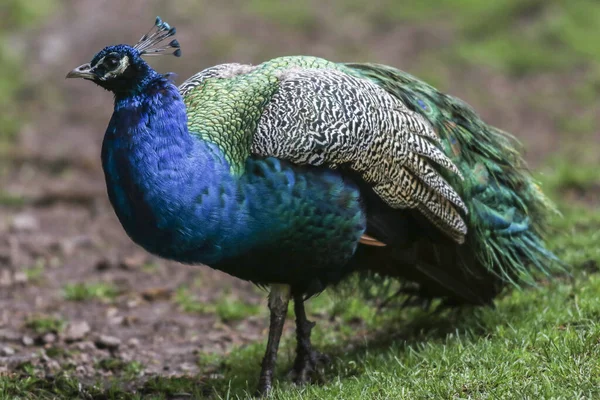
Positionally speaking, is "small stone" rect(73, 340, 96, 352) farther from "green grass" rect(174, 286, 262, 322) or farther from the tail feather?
the tail feather

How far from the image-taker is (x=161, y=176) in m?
4.00

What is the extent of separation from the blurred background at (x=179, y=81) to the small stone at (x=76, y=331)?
2 centimetres

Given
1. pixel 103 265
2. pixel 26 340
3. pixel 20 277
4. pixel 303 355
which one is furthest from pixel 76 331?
pixel 303 355

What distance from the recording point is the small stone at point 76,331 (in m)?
5.57

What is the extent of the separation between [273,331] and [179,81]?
19.3 ft

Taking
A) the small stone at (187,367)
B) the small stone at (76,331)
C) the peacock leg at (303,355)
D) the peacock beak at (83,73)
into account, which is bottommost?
the small stone at (187,367)

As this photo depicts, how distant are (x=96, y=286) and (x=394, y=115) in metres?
2.96

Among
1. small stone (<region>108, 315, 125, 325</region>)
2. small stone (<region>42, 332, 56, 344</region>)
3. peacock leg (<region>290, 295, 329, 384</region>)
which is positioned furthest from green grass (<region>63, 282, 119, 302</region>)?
peacock leg (<region>290, 295, 329, 384</region>)

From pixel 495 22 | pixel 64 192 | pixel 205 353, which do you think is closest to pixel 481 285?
pixel 205 353

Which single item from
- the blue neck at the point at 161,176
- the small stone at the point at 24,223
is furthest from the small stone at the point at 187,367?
the small stone at the point at 24,223

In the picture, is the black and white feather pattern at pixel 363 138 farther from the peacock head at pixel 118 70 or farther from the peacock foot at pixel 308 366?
the peacock foot at pixel 308 366

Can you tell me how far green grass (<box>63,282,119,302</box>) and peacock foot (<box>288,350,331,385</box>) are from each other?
1952mm

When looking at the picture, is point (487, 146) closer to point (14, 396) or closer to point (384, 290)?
point (384, 290)

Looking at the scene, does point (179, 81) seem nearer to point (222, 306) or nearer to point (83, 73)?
point (222, 306)
